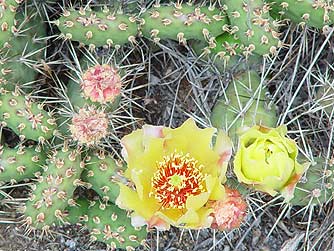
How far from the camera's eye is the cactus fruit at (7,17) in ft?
5.73

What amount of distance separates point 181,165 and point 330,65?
1.98 ft

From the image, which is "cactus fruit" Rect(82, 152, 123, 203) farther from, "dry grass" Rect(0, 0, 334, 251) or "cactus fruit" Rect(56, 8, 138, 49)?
"cactus fruit" Rect(56, 8, 138, 49)

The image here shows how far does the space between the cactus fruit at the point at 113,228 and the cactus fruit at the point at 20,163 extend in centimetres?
20

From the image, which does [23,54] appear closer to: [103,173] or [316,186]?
[103,173]

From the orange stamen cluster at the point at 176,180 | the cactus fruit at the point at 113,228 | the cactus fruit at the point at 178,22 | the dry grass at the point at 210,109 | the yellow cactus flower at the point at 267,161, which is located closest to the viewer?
the yellow cactus flower at the point at 267,161

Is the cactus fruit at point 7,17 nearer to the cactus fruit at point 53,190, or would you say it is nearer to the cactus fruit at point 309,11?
the cactus fruit at point 53,190

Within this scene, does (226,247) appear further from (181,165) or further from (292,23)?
(292,23)

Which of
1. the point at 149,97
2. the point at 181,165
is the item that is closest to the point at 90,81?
the point at 181,165

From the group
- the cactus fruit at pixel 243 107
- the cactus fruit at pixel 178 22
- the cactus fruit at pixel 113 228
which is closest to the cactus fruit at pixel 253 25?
the cactus fruit at pixel 178 22

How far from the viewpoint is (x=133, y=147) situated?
→ 5.51ft

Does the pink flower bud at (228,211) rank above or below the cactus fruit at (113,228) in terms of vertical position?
above

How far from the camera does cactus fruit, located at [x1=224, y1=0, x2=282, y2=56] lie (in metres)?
1.72

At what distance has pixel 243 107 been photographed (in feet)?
6.25

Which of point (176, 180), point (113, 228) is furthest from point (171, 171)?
point (113, 228)
